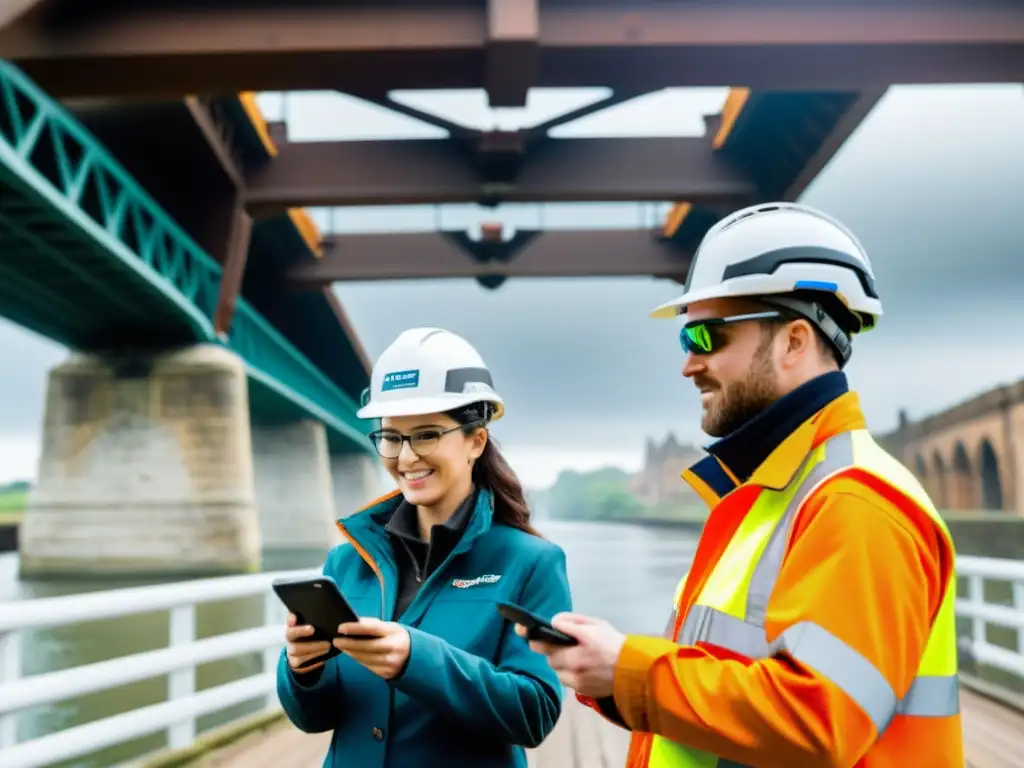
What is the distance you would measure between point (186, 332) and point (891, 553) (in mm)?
26897

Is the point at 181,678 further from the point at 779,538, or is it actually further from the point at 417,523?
the point at 779,538

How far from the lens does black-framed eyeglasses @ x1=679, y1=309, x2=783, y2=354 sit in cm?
161

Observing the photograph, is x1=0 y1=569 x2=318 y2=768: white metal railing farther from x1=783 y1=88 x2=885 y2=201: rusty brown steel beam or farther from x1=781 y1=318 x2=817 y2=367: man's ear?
x1=783 y1=88 x2=885 y2=201: rusty brown steel beam

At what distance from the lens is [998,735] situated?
551cm

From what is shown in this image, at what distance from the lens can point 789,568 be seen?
4.52ft

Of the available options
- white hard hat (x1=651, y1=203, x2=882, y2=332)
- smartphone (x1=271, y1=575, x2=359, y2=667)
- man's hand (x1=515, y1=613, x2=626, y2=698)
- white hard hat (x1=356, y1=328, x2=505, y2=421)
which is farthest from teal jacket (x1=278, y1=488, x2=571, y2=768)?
white hard hat (x1=651, y1=203, x2=882, y2=332)

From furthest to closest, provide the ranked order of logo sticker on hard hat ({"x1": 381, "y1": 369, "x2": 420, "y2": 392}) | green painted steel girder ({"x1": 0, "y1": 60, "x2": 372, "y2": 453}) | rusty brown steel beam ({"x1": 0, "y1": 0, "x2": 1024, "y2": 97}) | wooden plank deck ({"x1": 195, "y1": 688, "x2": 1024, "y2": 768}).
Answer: green painted steel girder ({"x1": 0, "y1": 60, "x2": 372, "y2": 453}) < rusty brown steel beam ({"x1": 0, "y1": 0, "x2": 1024, "y2": 97}) < wooden plank deck ({"x1": 195, "y1": 688, "x2": 1024, "y2": 768}) < logo sticker on hard hat ({"x1": 381, "y1": 369, "x2": 420, "y2": 392})

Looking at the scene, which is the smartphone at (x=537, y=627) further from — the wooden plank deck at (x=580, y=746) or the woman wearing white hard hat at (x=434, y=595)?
the wooden plank deck at (x=580, y=746)

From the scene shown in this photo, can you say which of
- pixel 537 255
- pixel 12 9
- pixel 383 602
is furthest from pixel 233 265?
pixel 383 602

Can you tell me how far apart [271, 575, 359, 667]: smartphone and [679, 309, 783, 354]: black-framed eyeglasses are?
2.75ft

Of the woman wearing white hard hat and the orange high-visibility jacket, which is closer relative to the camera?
the orange high-visibility jacket

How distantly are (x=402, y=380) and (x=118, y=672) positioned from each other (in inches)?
107

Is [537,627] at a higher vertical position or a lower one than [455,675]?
higher

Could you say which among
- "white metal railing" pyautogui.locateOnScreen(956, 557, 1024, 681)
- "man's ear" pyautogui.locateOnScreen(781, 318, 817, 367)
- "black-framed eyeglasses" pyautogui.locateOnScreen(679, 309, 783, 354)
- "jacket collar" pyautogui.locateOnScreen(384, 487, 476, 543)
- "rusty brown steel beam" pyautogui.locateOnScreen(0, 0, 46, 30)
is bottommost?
"white metal railing" pyautogui.locateOnScreen(956, 557, 1024, 681)
